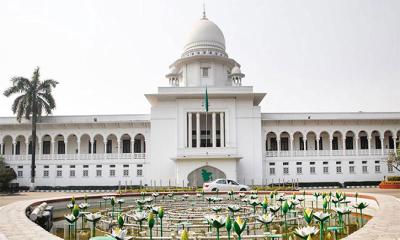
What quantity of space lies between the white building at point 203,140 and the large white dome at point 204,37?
0.41 feet

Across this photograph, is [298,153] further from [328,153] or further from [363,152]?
[363,152]

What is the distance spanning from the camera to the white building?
37.2 meters

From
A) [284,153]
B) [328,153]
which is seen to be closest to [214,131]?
[284,153]

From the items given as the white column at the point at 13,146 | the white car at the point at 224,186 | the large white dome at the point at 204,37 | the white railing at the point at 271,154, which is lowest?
the white car at the point at 224,186

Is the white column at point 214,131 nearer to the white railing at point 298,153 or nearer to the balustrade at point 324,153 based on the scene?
the balustrade at point 324,153

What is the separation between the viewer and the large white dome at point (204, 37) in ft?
140

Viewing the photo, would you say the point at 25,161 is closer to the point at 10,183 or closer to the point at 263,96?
the point at 10,183

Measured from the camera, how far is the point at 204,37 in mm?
42906

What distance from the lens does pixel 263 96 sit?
3884 centimetres

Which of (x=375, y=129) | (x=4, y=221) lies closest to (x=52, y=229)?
(x=4, y=221)

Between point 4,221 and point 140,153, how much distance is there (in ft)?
94.2

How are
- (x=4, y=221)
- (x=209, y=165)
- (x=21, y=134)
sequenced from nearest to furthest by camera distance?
(x=4, y=221) → (x=209, y=165) → (x=21, y=134)

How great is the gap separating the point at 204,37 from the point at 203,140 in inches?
444

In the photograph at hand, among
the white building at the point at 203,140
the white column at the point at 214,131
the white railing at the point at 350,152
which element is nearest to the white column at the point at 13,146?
the white building at the point at 203,140
